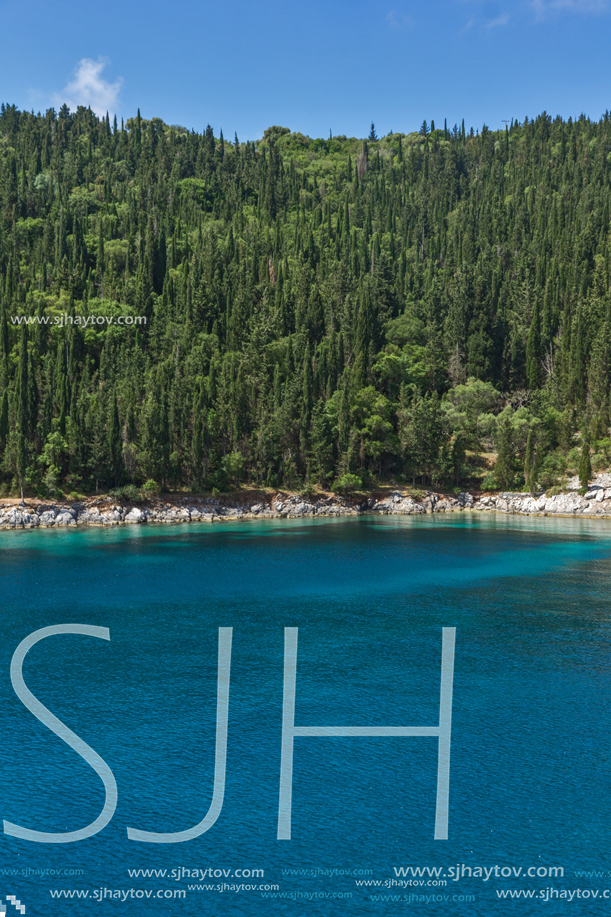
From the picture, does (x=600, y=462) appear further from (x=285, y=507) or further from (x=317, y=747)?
(x=317, y=747)

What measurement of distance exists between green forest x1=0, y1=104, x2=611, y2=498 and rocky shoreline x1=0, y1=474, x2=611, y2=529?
6.30 feet

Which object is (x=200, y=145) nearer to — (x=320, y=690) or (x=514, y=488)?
(x=514, y=488)

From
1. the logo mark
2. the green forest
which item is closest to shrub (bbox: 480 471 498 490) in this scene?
the green forest

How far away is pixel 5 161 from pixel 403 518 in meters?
99.8

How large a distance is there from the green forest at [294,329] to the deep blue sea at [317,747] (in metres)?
32.8

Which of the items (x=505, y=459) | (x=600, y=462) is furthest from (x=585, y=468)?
(x=505, y=459)

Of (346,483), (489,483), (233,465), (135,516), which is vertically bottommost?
(135,516)

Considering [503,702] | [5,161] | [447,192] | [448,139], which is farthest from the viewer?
[448,139]

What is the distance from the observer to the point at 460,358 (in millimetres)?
93562

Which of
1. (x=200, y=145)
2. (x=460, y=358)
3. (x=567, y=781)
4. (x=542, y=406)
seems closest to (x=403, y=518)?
(x=542, y=406)

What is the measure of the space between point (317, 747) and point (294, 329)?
3061 inches

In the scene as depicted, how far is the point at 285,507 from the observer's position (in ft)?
235

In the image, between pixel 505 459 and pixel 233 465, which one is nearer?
pixel 233 465

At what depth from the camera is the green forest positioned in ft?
231
